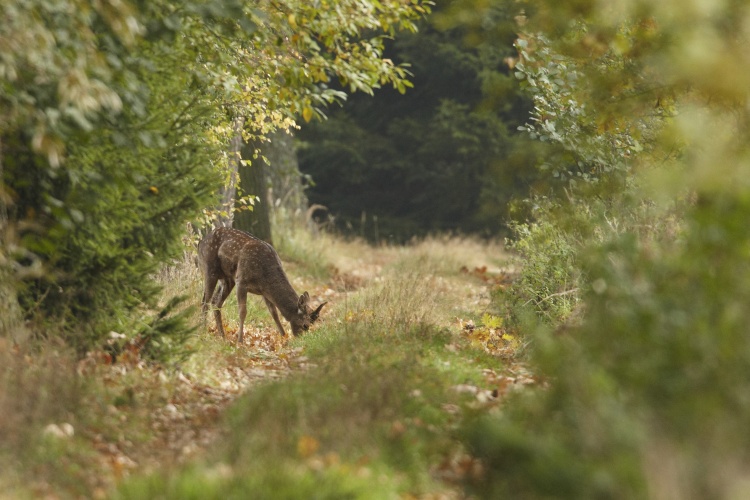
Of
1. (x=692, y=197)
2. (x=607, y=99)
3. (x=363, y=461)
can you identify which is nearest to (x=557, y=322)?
(x=692, y=197)

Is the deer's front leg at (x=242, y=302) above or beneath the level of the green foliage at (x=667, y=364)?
beneath

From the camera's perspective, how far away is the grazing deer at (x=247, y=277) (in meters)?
12.9

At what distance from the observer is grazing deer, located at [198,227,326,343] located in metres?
12.9

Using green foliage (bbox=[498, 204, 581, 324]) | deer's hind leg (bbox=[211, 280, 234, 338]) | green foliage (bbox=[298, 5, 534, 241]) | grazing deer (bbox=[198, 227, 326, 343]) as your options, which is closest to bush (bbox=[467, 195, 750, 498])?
green foliage (bbox=[498, 204, 581, 324])

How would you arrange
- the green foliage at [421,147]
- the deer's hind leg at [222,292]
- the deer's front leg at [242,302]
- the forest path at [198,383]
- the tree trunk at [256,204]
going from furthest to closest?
the green foliage at [421,147]
the tree trunk at [256,204]
the deer's hind leg at [222,292]
the deer's front leg at [242,302]
the forest path at [198,383]

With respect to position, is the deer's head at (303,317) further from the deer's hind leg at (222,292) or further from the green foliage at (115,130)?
the green foliage at (115,130)

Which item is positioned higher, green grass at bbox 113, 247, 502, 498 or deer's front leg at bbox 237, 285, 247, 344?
green grass at bbox 113, 247, 502, 498

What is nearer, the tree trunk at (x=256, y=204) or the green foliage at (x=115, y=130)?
the green foliage at (x=115, y=130)

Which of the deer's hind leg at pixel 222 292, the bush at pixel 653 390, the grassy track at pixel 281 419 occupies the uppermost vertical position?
the bush at pixel 653 390

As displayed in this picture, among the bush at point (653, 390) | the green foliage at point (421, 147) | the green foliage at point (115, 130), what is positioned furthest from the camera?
the green foliage at point (421, 147)

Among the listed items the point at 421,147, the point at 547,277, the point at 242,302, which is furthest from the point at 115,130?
the point at 421,147

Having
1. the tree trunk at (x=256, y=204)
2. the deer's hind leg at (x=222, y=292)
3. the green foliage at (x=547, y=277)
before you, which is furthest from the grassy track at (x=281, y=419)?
the tree trunk at (x=256, y=204)

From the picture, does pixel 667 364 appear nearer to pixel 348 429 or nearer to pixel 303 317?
pixel 348 429

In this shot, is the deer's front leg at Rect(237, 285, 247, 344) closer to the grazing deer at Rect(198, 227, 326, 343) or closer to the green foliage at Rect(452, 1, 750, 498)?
the grazing deer at Rect(198, 227, 326, 343)
